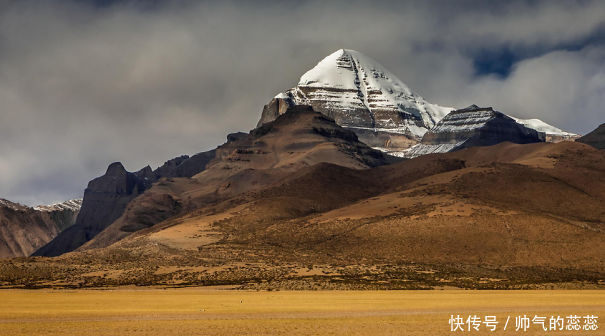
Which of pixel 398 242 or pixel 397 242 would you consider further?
pixel 397 242

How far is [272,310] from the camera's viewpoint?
55.9m

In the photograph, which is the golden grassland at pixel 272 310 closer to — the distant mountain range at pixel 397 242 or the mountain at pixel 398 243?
the mountain at pixel 398 243

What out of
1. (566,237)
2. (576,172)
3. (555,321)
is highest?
(576,172)

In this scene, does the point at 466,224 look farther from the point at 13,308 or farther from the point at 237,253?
the point at 13,308

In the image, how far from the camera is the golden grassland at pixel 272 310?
1711 inches

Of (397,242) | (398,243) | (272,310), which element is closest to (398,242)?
(397,242)

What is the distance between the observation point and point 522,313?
52.5 metres

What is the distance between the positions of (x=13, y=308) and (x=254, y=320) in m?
22.7

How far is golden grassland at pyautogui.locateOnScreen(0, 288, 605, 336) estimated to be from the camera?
43.5 m

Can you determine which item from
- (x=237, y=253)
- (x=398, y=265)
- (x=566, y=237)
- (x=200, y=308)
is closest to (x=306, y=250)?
(x=237, y=253)

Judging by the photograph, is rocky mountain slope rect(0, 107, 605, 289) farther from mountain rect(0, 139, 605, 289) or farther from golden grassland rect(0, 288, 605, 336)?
golden grassland rect(0, 288, 605, 336)

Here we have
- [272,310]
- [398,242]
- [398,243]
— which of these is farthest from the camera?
[398,242]

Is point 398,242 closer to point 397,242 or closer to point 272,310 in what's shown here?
point 397,242

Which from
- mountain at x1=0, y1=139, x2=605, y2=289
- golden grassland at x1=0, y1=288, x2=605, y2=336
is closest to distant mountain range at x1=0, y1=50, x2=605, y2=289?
mountain at x1=0, y1=139, x2=605, y2=289
